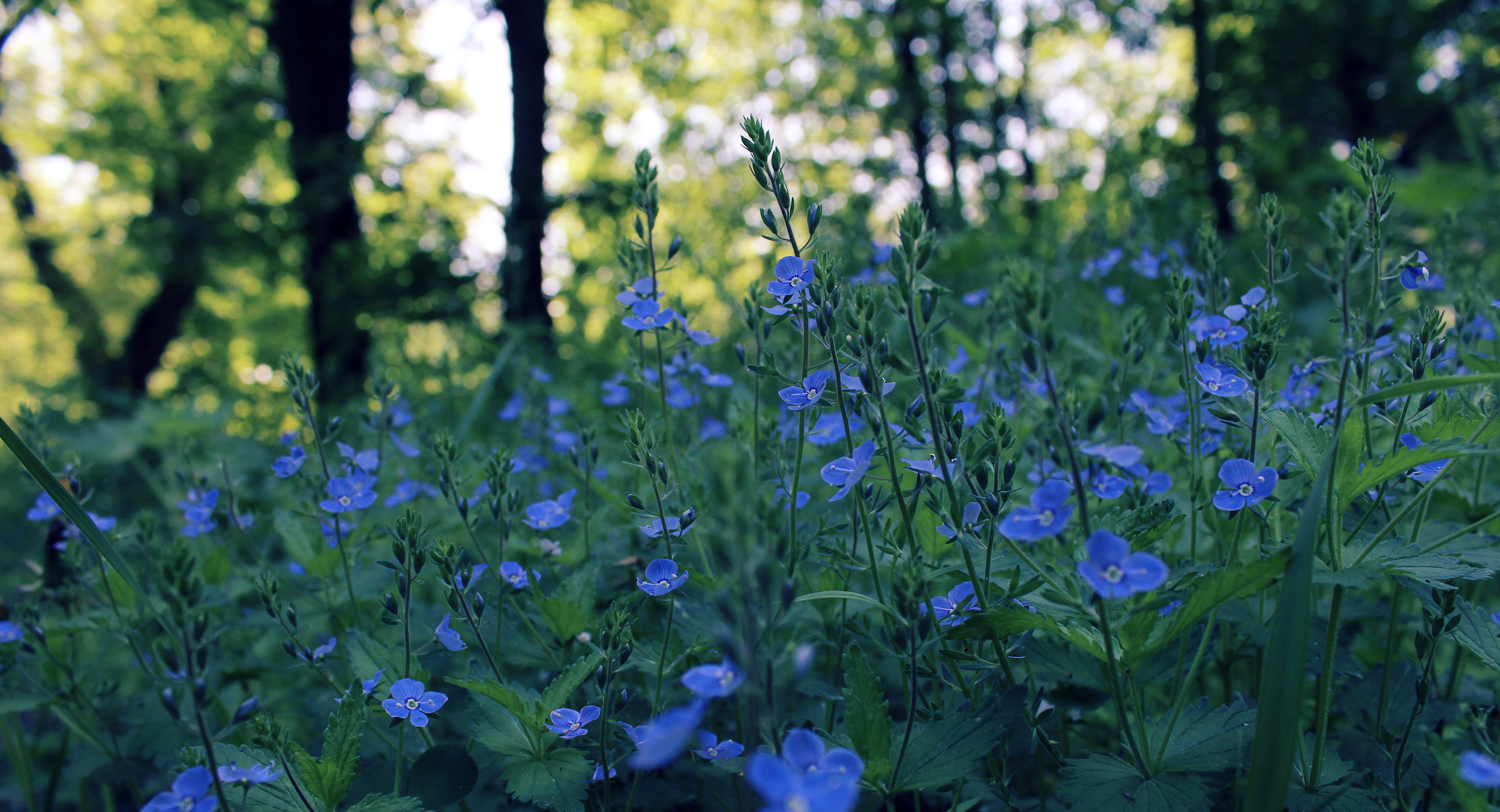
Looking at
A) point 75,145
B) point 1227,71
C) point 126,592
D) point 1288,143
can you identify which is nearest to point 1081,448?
point 126,592

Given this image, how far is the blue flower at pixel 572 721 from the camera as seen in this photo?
5.43 feet

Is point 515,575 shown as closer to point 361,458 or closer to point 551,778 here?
point 551,778

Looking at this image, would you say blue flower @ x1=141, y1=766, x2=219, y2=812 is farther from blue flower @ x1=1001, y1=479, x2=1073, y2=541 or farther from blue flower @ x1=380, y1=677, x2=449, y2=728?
blue flower @ x1=1001, y1=479, x2=1073, y2=541

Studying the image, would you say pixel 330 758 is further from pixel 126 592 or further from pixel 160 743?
pixel 126 592

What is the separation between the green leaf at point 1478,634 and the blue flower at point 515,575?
2.05m

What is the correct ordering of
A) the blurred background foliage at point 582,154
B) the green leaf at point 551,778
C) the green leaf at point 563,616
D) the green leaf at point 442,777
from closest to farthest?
the green leaf at point 551,778, the green leaf at point 442,777, the green leaf at point 563,616, the blurred background foliage at point 582,154

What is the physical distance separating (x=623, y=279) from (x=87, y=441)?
4.84 m

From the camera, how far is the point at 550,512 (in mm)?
2387

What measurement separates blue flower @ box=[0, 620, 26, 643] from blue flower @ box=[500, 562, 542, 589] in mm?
1438

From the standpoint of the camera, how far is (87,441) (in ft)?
17.2

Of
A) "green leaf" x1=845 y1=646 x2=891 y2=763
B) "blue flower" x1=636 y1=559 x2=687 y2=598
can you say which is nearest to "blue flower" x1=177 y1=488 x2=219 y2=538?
"blue flower" x1=636 y1=559 x2=687 y2=598

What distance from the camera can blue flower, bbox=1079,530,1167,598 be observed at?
1129 millimetres

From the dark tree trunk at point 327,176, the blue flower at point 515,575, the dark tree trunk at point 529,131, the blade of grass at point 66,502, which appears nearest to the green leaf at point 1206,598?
the blue flower at point 515,575

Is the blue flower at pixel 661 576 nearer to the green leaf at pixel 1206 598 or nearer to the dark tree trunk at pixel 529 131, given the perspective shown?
the green leaf at pixel 1206 598
